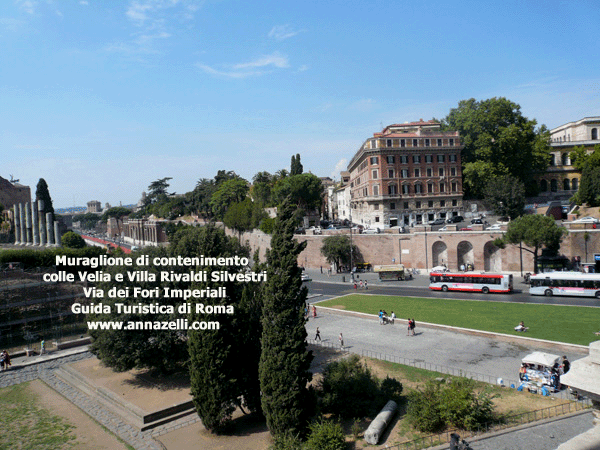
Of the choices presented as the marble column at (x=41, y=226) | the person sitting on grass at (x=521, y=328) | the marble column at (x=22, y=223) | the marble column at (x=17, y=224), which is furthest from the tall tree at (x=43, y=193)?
the person sitting on grass at (x=521, y=328)

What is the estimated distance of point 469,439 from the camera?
13.7 m

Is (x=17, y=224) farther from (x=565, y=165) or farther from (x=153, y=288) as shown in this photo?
(x=565, y=165)

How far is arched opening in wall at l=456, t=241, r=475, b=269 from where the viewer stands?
45.0 meters

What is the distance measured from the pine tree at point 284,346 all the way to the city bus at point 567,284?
1035 inches

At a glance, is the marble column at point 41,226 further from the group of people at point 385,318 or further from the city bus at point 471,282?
the city bus at point 471,282

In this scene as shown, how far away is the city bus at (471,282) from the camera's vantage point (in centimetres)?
3609

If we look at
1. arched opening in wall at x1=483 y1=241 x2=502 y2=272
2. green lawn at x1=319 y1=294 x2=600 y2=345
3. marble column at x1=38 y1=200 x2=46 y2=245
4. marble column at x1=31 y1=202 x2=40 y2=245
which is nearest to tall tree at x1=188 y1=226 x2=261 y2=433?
green lawn at x1=319 y1=294 x2=600 y2=345

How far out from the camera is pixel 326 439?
13.8m

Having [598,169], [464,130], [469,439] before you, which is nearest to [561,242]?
[598,169]

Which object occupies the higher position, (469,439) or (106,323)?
(106,323)

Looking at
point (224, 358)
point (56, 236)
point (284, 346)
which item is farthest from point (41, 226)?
point (284, 346)

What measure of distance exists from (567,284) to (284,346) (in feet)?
90.9

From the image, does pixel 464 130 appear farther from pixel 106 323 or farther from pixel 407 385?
pixel 106 323

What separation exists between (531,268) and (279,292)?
34.7 meters
